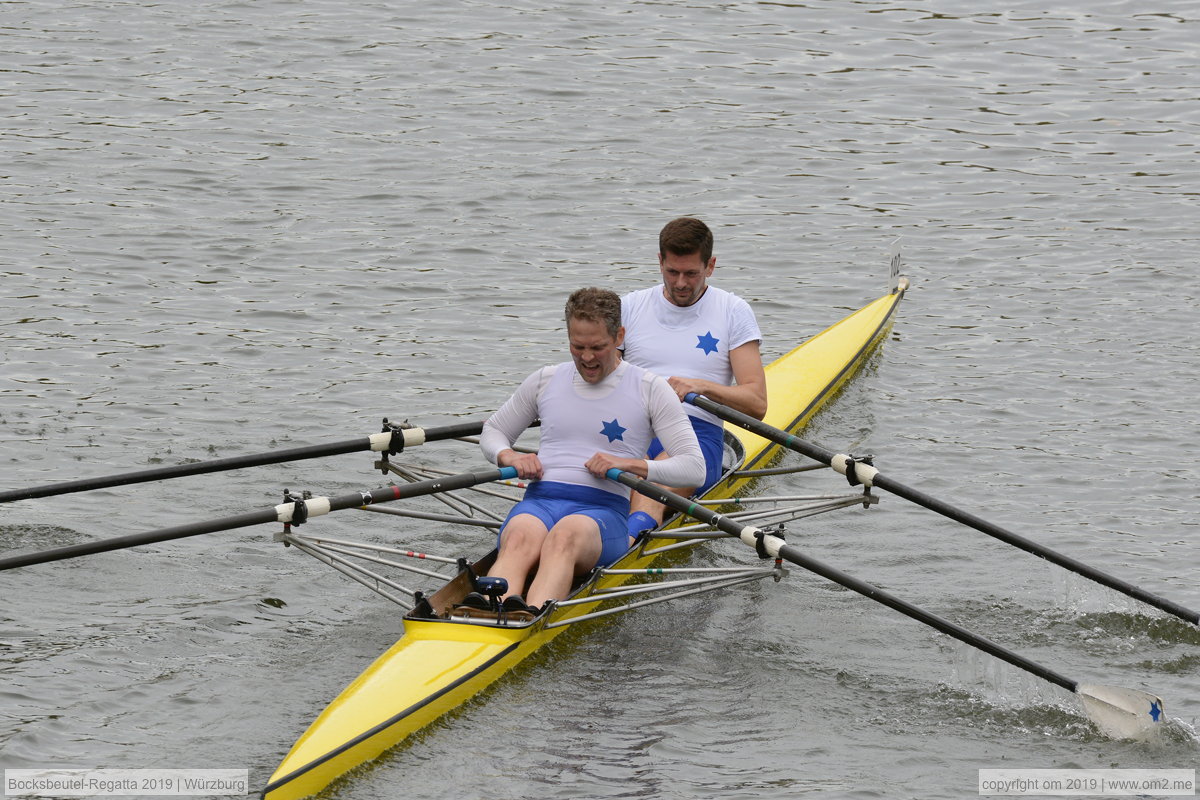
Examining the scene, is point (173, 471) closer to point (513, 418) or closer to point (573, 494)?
point (513, 418)

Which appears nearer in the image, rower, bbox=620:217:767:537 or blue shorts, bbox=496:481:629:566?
blue shorts, bbox=496:481:629:566

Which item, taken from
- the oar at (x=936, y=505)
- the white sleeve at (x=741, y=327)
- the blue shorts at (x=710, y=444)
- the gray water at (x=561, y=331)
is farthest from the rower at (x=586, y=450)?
the white sleeve at (x=741, y=327)

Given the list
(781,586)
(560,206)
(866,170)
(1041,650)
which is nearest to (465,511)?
(781,586)

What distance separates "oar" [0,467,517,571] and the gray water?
75 cm

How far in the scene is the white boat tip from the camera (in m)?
7.49

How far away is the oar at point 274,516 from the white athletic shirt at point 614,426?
0.30 metres

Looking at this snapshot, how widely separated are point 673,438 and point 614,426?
1.05 feet

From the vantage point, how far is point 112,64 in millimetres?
20703

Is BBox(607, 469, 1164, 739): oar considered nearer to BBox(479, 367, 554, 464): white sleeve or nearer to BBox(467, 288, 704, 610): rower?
BBox(467, 288, 704, 610): rower

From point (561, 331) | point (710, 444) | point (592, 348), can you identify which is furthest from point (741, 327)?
point (561, 331)

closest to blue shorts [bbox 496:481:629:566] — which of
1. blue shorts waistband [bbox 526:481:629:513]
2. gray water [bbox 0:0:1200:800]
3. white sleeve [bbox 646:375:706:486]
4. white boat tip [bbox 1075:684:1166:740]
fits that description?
blue shorts waistband [bbox 526:481:629:513]

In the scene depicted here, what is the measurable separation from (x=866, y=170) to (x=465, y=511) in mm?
10369

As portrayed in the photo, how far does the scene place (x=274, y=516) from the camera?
7.80m

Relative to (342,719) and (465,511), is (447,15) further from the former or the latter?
(342,719)
